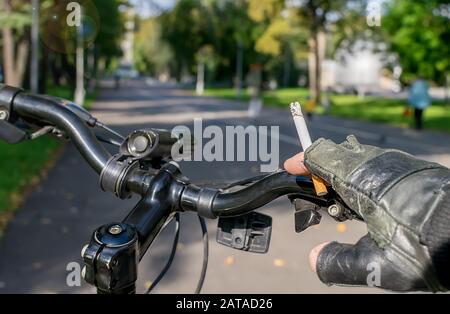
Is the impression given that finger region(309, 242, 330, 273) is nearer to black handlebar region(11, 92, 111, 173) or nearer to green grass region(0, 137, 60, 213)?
black handlebar region(11, 92, 111, 173)

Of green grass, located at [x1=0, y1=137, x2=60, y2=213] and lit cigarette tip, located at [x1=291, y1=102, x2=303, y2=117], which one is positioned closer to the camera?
lit cigarette tip, located at [x1=291, y1=102, x2=303, y2=117]

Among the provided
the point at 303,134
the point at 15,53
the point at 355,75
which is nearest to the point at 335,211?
the point at 303,134

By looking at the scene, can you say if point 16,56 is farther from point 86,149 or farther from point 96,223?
point 86,149

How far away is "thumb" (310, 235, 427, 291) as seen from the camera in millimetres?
870

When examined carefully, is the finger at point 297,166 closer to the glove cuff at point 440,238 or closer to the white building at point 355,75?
the glove cuff at point 440,238

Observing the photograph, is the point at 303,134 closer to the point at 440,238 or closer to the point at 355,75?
the point at 440,238

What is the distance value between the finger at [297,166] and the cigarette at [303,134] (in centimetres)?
3

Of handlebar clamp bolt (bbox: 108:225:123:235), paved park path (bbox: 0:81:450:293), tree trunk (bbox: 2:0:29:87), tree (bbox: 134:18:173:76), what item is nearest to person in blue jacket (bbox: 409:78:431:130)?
paved park path (bbox: 0:81:450:293)

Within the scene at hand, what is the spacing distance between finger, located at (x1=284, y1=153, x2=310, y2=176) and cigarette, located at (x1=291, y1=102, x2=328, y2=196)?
0.03 m

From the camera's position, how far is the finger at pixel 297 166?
1.07m

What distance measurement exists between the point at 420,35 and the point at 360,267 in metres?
27.1

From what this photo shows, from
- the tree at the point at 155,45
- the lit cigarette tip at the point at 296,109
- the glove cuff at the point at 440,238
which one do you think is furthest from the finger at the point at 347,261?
the tree at the point at 155,45

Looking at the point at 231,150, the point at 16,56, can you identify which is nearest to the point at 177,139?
the point at 231,150
